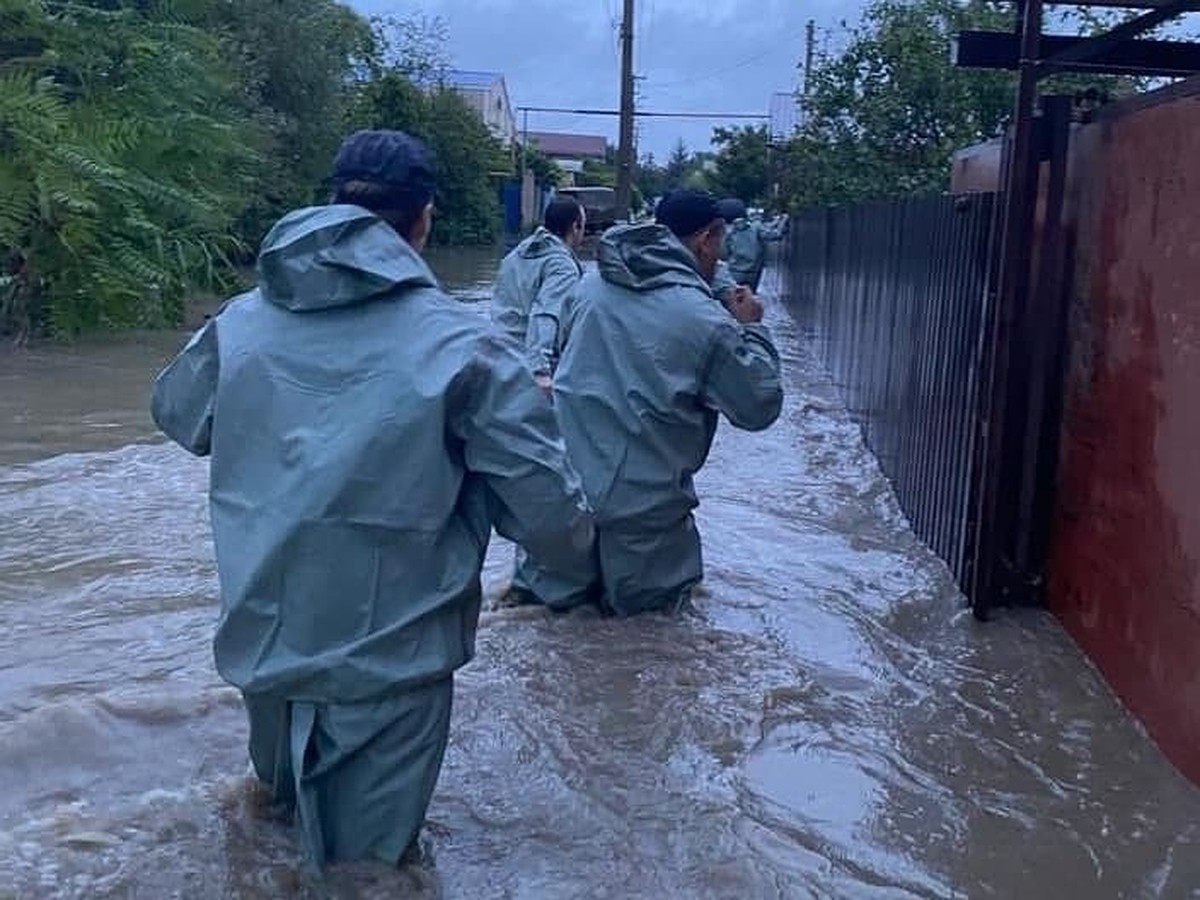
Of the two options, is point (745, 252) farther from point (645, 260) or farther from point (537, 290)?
point (645, 260)

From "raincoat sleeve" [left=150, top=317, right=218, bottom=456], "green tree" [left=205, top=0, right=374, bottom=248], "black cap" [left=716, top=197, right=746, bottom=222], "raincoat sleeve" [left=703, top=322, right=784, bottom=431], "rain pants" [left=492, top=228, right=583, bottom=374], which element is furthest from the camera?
"green tree" [left=205, top=0, right=374, bottom=248]

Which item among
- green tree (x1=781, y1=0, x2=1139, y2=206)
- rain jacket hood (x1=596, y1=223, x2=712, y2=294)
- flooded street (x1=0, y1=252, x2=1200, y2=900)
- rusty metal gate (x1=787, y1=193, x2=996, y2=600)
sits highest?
green tree (x1=781, y1=0, x2=1139, y2=206)

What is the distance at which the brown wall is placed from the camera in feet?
15.0

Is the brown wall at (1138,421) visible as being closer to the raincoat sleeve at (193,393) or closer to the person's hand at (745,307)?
the person's hand at (745,307)

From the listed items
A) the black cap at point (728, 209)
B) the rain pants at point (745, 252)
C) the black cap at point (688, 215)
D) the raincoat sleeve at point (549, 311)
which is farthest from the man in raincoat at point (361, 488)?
the rain pants at point (745, 252)

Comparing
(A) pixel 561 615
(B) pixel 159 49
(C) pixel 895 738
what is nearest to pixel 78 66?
(B) pixel 159 49

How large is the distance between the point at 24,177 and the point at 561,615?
32.2 ft

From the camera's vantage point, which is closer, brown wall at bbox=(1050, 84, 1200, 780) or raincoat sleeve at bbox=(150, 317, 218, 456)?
raincoat sleeve at bbox=(150, 317, 218, 456)

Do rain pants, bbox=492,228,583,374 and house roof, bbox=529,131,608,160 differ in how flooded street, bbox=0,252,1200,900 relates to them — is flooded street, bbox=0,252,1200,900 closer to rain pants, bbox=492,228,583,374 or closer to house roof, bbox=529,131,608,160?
rain pants, bbox=492,228,583,374

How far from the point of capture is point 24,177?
44.9 ft

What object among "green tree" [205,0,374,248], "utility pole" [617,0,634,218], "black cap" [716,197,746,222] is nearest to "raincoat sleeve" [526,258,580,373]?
"black cap" [716,197,746,222]

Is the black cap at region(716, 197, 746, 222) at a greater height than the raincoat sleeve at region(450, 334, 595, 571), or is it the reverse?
the black cap at region(716, 197, 746, 222)

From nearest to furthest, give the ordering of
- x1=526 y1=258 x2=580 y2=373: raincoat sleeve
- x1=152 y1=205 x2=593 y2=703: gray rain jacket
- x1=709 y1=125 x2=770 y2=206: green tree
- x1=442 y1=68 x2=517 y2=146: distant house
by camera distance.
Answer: x1=152 y1=205 x2=593 y2=703: gray rain jacket → x1=526 y1=258 x2=580 y2=373: raincoat sleeve → x1=709 y1=125 x2=770 y2=206: green tree → x1=442 y1=68 x2=517 y2=146: distant house

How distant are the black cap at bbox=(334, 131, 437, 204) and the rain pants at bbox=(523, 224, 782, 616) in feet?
6.38
